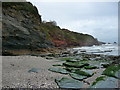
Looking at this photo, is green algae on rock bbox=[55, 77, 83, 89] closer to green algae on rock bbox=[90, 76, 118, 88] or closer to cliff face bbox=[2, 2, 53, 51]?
green algae on rock bbox=[90, 76, 118, 88]

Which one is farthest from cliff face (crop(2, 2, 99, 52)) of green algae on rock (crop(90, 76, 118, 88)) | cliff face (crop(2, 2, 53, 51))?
green algae on rock (crop(90, 76, 118, 88))

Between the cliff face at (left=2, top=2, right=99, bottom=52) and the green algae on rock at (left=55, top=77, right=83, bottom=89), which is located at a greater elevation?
the cliff face at (left=2, top=2, right=99, bottom=52)

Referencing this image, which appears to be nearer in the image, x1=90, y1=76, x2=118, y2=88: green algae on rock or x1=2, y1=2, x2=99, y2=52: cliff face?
x1=90, y1=76, x2=118, y2=88: green algae on rock

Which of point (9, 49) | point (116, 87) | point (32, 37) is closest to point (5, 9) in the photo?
point (32, 37)

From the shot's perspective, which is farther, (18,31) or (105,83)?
(18,31)

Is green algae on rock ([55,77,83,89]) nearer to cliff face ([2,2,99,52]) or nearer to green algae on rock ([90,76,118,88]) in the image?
green algae on rock ([90,76,118,88])

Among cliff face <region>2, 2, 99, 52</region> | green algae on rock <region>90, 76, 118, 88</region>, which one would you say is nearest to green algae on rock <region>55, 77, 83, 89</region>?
green algae on rock <region>90, 76, 118, 88</region>

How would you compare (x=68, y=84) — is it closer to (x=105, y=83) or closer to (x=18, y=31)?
(x=105, y=83)

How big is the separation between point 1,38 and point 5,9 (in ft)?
13.8

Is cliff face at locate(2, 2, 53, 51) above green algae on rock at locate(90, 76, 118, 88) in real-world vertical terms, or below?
above

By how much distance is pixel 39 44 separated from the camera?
49.3 feet

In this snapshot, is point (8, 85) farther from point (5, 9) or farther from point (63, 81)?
point (5, 9)

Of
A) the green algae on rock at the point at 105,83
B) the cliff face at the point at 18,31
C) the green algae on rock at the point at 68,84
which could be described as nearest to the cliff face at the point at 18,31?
the cliff face at the point at 18,31

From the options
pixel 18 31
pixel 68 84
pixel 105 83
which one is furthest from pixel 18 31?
pixel 105 83
